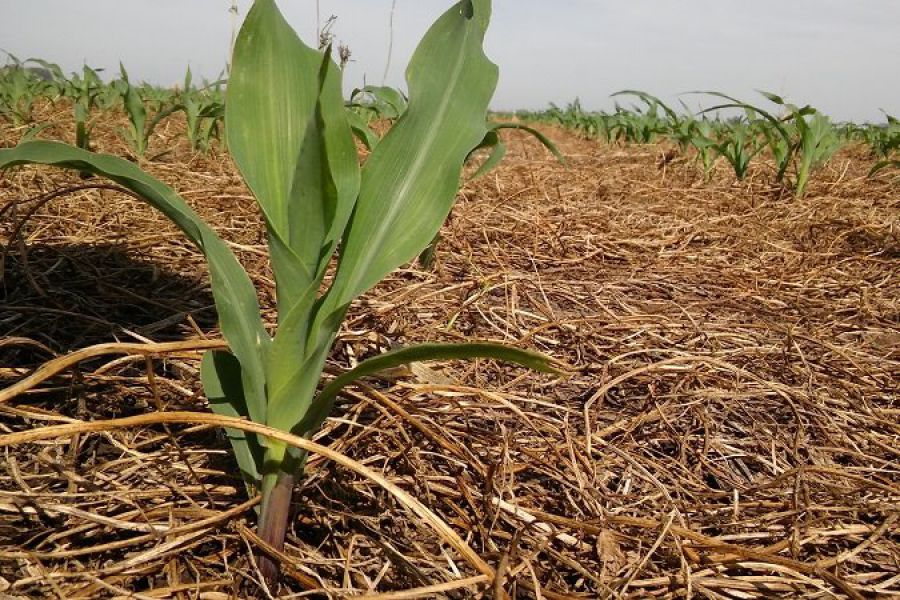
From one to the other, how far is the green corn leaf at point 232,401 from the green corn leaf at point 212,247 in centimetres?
4

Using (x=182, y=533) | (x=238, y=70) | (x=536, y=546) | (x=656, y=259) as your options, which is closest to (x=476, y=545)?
(x=536, y=546)

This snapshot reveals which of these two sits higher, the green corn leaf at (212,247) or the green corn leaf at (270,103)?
the green corn leaf at (270,103)

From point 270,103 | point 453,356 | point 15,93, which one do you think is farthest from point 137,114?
point 453,356

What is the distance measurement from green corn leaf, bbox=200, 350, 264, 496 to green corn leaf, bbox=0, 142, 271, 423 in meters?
0.04

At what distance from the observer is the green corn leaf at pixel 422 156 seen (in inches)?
27.5

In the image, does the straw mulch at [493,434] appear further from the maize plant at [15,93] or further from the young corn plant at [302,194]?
the maize plant at [15,93]

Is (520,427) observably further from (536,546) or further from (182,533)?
(182,533)

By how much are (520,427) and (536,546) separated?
0.90ft

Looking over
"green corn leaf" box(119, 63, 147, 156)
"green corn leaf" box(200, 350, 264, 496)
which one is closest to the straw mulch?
"green corn leaf" box(200, 350, 264, 496)

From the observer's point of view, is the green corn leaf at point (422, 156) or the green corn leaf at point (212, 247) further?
the green corn leaf at point (422, 156)

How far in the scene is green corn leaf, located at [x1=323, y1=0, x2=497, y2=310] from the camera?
27.5 inches

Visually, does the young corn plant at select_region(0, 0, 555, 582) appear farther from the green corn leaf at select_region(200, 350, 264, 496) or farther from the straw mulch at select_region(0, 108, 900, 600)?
the straw mulch at select_region(0, 108, 900, 600)

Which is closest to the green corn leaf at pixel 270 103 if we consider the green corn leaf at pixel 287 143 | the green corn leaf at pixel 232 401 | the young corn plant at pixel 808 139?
the green corn leaf at pixel 287 143

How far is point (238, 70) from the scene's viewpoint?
657 millimetres
